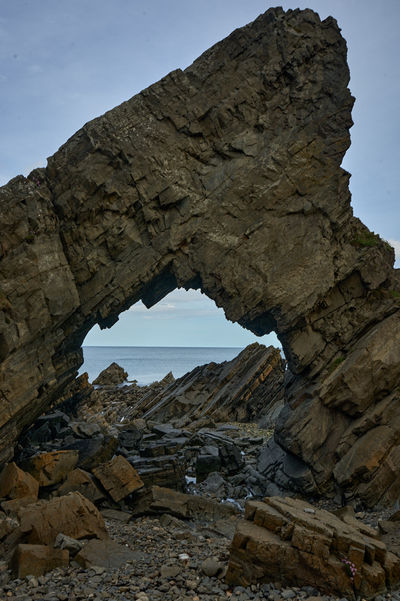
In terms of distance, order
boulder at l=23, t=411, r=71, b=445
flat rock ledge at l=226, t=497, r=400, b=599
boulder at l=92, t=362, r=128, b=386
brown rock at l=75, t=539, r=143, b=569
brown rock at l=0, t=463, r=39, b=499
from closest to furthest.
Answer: flat rock ledge at l=226, t=497, r=400, b=599 → brown rock at l=75, t=539, r=143, b=569 → brown rock at l=0, t=463, r=39, b=499 → boulder at l=23, t=411, r=71, b=445 → boulder at l=92, t=362, r=128, b=386

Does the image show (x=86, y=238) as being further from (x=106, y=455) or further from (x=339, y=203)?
(x=339, y=203)

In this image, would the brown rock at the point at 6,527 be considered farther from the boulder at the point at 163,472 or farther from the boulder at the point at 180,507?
the boulder at the point at 163,472

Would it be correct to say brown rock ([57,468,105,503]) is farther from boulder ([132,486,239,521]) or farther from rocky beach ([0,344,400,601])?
boulder ([132,486,239,521])

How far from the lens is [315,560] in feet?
38.0

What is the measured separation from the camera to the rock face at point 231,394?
46.1 metres

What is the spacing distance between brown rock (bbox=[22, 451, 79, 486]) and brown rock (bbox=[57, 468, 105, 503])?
0.61 metres

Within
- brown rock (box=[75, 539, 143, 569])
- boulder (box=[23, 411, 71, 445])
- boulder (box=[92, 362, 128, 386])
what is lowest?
brown rock (box=[75, 539, 143, 569])

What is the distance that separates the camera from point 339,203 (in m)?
24.2

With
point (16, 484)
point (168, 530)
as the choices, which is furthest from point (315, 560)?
point (16, 484)

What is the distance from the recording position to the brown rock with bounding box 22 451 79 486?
800 inches

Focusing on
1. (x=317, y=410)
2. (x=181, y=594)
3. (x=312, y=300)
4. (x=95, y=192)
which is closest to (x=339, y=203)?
(x=312, y=300)

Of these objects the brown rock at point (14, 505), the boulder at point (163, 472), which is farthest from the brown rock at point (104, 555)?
the boulder at point (163, 472)

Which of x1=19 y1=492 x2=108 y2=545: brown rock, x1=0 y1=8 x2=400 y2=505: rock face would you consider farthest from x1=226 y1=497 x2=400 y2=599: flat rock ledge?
x1=0 y1=8 x2=400 y2=505: rock face

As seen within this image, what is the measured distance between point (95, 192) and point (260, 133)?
921 cm
